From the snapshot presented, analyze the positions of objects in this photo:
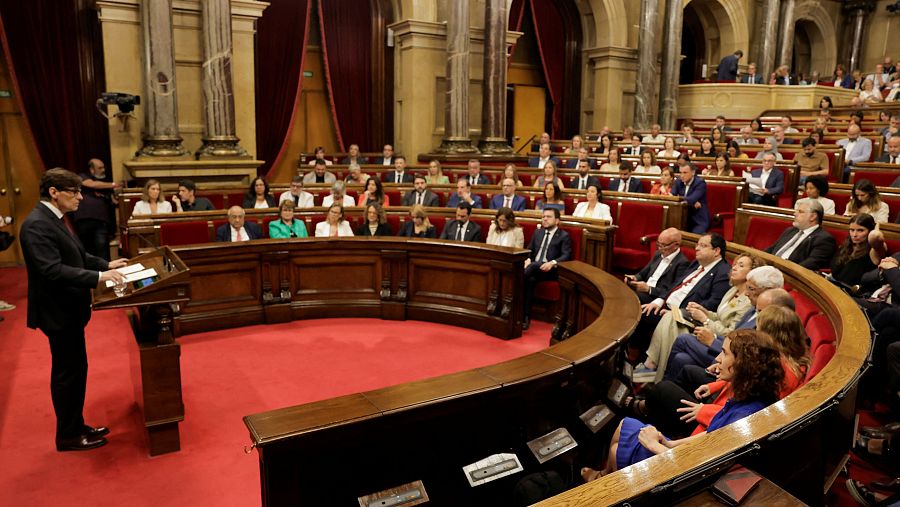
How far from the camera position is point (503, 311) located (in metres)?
5.14

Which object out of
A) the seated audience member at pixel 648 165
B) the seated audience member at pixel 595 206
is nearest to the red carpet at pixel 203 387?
the seated audience member at pixel 595 206

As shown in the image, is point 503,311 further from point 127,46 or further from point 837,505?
point 127,46

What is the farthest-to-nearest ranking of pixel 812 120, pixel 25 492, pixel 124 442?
pixel 812 120 < pixel 124 442 < pixel 25 492

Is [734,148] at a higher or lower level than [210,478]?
higher

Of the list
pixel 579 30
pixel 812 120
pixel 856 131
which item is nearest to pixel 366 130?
pixel 579 30

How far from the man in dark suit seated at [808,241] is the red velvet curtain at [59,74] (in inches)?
308

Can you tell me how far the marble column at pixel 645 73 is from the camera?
12320 millimetres

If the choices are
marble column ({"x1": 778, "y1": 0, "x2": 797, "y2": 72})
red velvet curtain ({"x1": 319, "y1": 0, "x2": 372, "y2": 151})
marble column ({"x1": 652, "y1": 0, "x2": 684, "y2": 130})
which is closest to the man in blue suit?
red velvet curtain ({"x1": 319, "y1": 0, "x2": 372, "y2": 151})

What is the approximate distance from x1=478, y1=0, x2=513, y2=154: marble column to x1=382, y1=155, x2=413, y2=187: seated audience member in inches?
69.9

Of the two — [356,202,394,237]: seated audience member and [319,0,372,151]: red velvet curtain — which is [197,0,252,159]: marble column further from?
[356,202,394,237]: seated audience member

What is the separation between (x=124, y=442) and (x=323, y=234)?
2.88m

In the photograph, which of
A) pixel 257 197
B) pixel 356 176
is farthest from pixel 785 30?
pixel 257 197

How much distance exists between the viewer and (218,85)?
8.17 meters

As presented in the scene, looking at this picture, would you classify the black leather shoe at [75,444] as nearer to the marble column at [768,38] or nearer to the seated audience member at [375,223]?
the seated audience member at [375,223]
